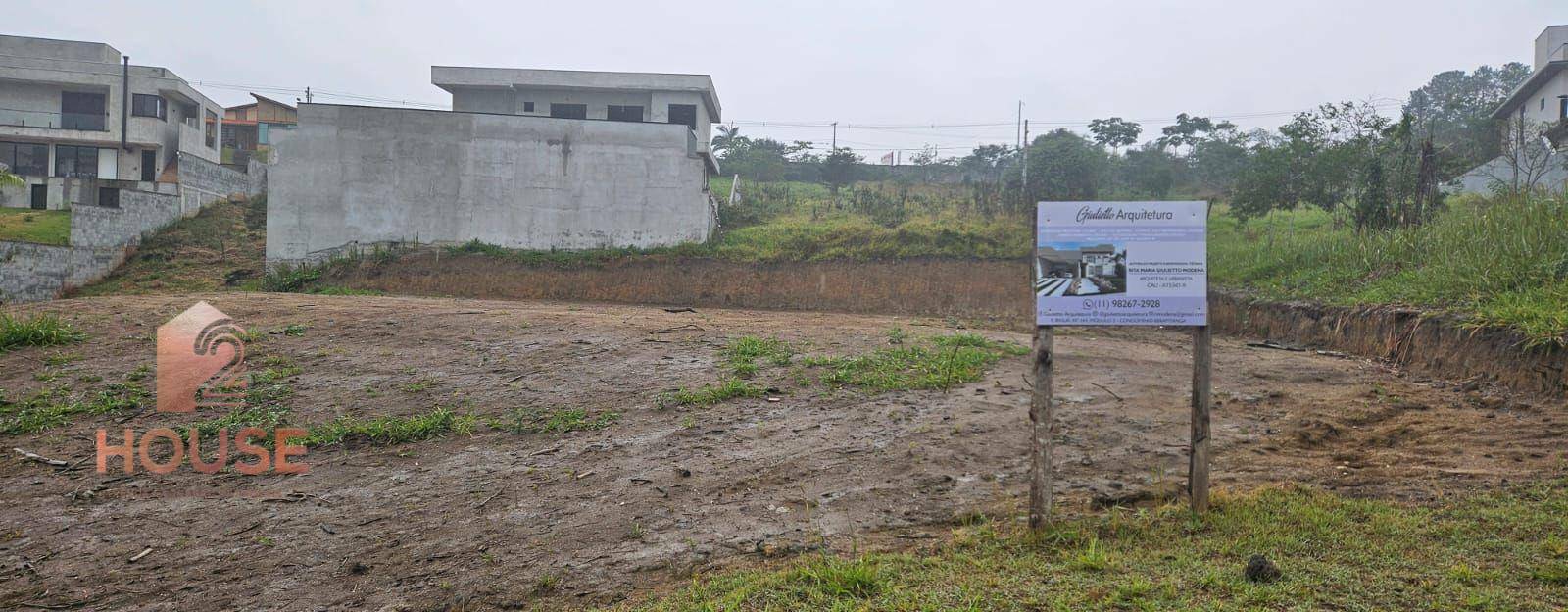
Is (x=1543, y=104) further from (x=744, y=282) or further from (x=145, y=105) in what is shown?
(x=145, y=105)

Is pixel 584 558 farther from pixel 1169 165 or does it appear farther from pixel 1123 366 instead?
pixel 1169 165

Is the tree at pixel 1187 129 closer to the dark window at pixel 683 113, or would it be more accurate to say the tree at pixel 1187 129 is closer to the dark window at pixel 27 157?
the dark window at pixel 683 113

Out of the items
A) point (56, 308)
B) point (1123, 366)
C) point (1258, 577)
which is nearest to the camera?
point (1258, 577)

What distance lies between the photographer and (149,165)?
3384cm

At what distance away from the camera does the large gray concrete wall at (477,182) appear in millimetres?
21891

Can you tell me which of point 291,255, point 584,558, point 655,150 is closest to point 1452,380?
point 584,558

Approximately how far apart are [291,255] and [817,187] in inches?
747

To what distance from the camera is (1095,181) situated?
26.1m

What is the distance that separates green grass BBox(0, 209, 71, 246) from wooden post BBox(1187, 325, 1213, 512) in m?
25.6

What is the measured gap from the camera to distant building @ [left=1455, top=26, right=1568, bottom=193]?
73.6 ft

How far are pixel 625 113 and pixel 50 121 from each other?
72.2 feet

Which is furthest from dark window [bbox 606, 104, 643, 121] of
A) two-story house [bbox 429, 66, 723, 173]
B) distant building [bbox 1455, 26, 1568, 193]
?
distant building [bbox 1455, 26, 1568, 193]

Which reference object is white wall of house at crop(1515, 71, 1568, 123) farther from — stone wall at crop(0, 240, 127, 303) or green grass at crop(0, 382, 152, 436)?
stone wall at crop(0, 240, 127, 303)

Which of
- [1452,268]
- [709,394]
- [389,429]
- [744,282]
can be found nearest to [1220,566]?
[709,394]
